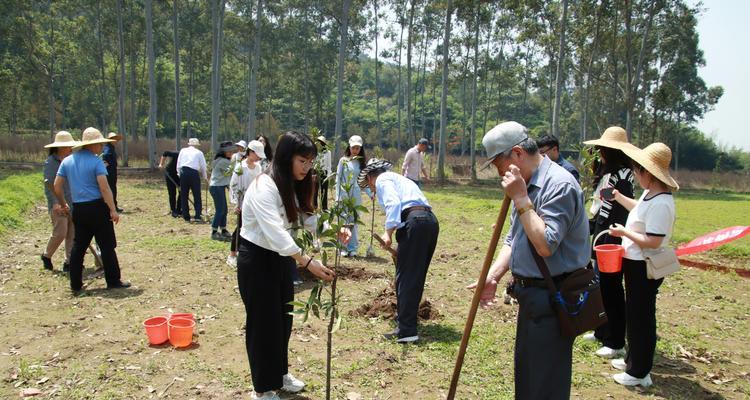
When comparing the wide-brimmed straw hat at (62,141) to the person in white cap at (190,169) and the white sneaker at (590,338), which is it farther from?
the white sneaker at (590,338)

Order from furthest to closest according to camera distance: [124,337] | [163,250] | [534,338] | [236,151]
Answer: [236,151] → [163,250] → [124,337] → [534,338]

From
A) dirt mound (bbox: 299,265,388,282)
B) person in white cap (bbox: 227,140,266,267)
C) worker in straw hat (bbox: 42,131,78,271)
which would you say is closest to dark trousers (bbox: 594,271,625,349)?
dirt mound (bbox: 299,265,388,282)

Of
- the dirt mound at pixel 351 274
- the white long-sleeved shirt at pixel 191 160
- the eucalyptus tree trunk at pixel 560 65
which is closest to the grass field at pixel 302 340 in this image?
the dirt mound at pixel 351 274

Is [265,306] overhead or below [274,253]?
below

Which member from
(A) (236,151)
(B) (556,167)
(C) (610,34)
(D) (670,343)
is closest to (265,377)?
(B) (556,167)

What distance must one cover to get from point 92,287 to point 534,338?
591 cm

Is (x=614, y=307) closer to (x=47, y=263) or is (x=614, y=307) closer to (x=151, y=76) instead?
(x=47, y=263)

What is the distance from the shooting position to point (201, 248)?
8930mm

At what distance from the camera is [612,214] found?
4918 millimetres

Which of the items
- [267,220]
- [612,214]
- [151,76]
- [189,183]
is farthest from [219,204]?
[151,76]

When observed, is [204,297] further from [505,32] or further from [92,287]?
[505,32]

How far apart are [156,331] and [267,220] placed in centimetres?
229

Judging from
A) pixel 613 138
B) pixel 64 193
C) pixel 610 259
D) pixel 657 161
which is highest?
pixel 613 138

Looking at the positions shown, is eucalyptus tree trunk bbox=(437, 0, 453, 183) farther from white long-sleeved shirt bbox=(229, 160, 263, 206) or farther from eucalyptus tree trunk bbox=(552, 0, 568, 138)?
white long-sleeved shirt bbox=(229, 160, 263, 206)
